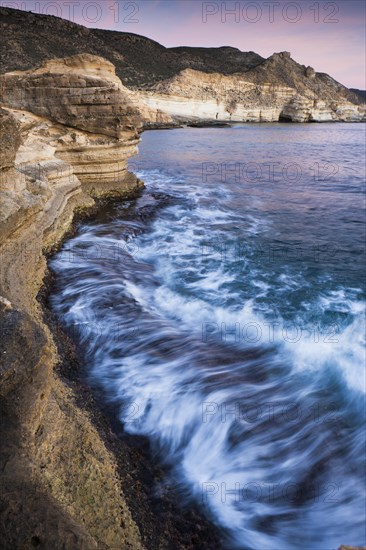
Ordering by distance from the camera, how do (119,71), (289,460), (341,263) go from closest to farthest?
(289,460), (341,263), (119,71)

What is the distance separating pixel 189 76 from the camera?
78.6 meters

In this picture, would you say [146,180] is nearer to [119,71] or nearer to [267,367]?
[267,367]

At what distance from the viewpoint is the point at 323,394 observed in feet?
15.0

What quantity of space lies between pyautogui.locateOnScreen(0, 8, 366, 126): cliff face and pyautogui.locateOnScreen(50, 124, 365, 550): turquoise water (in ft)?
153

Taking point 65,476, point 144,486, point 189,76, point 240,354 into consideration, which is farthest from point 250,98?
point 65,476

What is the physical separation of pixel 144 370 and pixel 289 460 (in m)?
1.97

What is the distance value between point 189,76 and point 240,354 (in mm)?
85480

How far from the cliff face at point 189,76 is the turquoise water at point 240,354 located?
46.7 metres

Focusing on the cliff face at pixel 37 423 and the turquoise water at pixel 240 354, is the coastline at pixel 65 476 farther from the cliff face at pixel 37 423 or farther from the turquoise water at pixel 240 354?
the turquoise water at pixel 240 354

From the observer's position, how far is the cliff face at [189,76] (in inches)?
2275

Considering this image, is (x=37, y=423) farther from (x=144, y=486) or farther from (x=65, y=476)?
(x=144, y=486)

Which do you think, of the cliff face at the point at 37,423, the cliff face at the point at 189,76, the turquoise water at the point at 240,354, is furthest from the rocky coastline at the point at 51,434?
the cliff face at the point at 189,76

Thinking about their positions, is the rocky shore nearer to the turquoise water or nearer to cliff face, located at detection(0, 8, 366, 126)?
the turquoise water

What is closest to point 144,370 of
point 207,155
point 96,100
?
point 96,100
